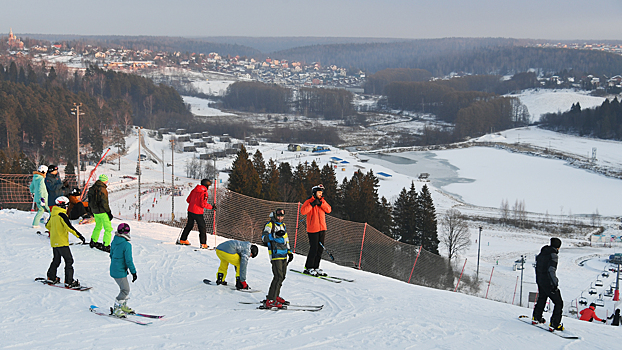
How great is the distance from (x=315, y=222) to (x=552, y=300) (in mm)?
3354

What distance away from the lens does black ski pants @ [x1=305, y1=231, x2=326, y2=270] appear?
7949 mm

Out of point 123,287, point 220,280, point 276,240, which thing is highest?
point 276,240

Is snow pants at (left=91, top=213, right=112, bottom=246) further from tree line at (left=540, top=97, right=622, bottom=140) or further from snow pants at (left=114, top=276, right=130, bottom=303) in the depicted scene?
tree line at (left=540, top=97, right=622, bottom=140)

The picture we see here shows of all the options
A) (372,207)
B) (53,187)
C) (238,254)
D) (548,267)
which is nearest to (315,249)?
(238,254)

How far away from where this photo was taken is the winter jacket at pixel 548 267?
19.7ft

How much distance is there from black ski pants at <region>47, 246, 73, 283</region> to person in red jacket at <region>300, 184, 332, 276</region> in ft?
10.4

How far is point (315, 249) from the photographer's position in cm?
810

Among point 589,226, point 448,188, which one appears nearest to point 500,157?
point 448,188

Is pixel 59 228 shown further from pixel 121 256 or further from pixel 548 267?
Result: pixel 548 267

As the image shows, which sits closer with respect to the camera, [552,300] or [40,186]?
[552,300]

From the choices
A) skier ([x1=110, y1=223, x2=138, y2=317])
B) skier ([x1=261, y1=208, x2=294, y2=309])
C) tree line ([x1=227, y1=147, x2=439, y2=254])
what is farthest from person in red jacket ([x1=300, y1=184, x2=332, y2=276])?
tree line ([x1=227, y1=147, x2=439, y2=254])

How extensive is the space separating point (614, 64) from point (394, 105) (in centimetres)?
9970

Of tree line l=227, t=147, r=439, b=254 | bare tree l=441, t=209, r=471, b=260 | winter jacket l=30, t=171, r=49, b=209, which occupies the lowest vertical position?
bare tree l=441, t=209, r=471, b=260

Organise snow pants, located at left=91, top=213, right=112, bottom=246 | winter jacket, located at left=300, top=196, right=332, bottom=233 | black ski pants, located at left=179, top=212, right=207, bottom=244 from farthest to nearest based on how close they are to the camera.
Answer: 1. black ski pants, located at left=179, top=212, right=207, bottom=244
2. snow pants, located at left=91, top=213, right=112, bottom=246
3. winter jacket, located at left=300, top=196, right=332, bottom=233
